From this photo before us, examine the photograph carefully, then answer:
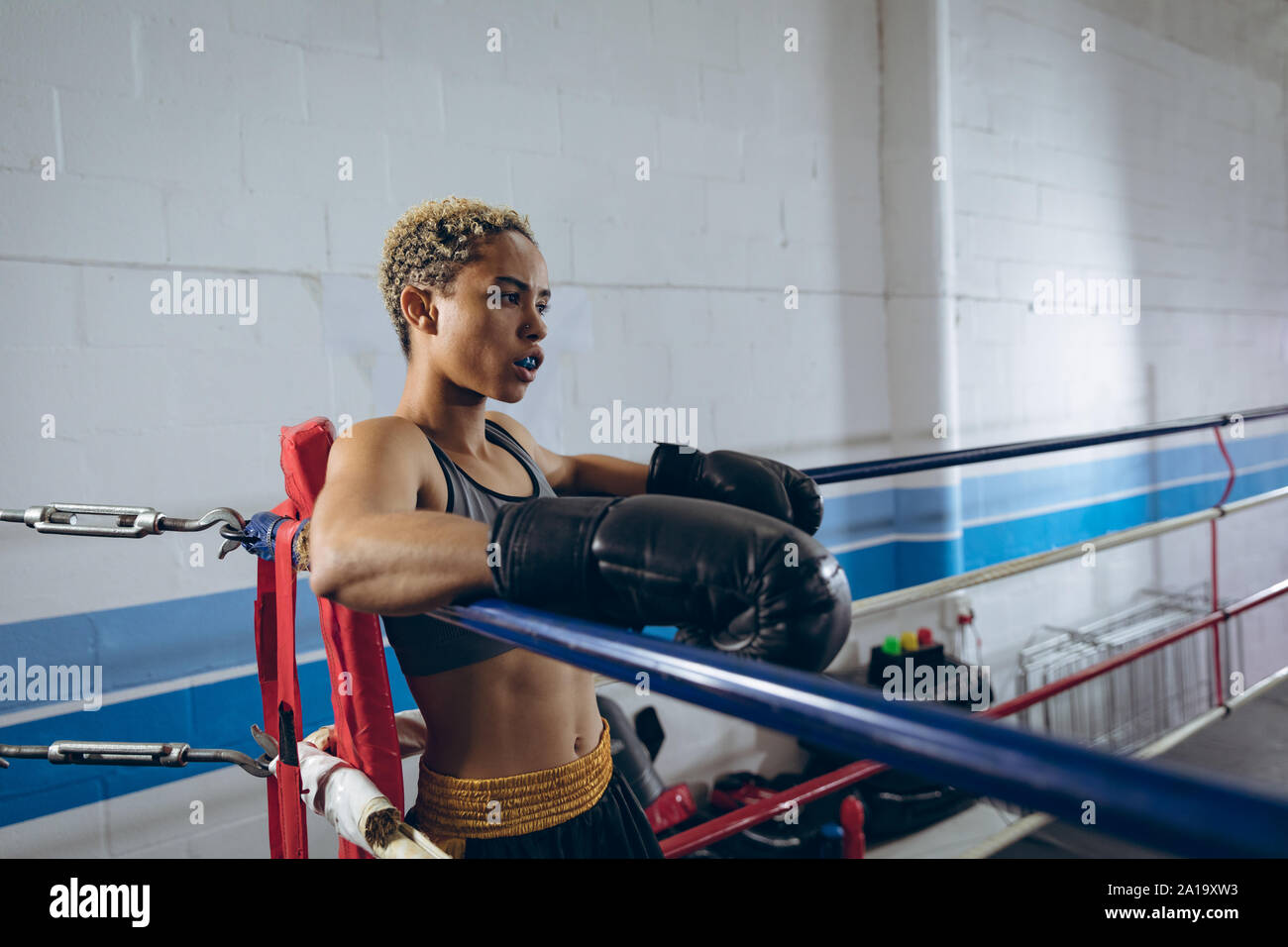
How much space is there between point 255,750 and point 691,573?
187 centimetres

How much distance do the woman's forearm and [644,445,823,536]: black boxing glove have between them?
49cm

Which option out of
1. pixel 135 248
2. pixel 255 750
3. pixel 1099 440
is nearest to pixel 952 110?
pixel 1099 440

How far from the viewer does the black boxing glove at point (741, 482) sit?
1.19m

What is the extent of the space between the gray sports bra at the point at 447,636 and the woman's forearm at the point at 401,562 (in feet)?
0.78

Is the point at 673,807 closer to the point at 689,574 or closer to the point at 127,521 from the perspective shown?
the point at 127,521

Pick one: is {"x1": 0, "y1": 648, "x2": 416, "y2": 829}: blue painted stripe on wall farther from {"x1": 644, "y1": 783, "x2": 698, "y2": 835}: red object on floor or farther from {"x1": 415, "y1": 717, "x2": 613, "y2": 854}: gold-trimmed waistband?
{"x1": 644, "y1": 783, "x2": 698, "y2": 835}: red object on floor

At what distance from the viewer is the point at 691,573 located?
24.3 inches

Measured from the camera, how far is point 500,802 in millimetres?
1052

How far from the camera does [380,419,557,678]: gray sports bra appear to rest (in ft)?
3.39

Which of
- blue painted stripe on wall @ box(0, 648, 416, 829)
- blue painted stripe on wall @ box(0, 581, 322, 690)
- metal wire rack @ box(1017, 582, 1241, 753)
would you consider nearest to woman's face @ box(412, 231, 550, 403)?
blue painted stripe on wall @ box(0, 581, 322, 690)

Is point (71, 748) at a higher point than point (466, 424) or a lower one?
lower

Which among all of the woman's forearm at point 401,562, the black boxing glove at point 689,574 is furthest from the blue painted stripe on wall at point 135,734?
the black boxing glove at point 689,574

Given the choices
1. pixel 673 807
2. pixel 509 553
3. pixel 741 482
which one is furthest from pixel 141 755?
pixel 673 807
